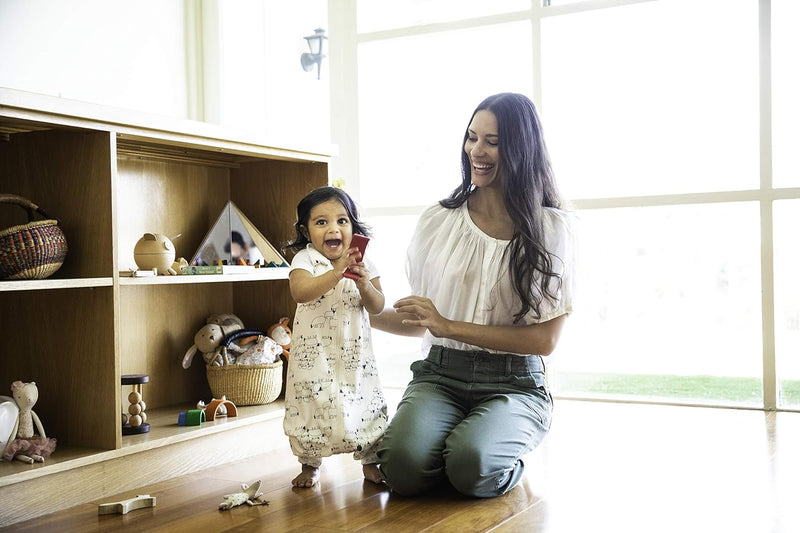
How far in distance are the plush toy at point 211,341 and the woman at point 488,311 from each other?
2.40 ft

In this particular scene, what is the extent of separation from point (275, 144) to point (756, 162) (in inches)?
66.0

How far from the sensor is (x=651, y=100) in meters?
3.26

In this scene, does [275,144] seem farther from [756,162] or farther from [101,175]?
[756,162]

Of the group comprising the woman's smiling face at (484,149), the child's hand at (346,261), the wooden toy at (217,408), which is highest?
the woman's smiling face at (484,149)

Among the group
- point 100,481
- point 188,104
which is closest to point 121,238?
point 100,481

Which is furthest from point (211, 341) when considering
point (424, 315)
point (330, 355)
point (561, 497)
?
point (561, 497)

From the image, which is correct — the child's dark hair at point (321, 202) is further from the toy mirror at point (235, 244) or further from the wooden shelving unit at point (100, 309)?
the toy mirror at point (235, 244)

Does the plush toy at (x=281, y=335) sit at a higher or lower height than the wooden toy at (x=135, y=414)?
higher

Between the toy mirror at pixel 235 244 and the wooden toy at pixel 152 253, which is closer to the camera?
the wooden toy at pixel 152 253

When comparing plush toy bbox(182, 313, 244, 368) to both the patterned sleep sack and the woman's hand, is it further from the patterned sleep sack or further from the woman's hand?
the woman's hand

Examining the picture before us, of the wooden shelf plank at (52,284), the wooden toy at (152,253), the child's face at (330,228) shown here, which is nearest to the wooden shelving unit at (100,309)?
the wooden shelf plank at (52,284)

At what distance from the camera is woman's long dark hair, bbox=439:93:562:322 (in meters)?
2.10

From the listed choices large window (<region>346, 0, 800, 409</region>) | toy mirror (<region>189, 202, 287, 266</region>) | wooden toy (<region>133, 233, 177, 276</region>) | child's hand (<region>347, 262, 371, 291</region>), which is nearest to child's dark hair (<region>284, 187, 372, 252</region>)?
child's hand (<region>347, 262, 371, 291</region>)

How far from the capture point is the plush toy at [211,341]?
273cm
